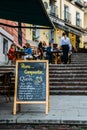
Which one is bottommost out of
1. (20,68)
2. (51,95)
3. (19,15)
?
(51,95)

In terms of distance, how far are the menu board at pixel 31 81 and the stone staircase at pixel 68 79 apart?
5369 mm

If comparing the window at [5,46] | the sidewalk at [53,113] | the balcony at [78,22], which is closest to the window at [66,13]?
the balcony at [78,22]

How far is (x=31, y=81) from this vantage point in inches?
535

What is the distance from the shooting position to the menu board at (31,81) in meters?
13.4

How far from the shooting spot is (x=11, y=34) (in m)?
31.1

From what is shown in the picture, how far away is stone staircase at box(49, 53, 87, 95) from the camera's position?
1923 centimetres

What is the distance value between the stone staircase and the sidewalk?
8.02ft

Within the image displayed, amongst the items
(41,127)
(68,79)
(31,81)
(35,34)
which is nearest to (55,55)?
(68,79)

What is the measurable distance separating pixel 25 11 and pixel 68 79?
6.66 m

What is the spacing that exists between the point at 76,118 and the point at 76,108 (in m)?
2.04

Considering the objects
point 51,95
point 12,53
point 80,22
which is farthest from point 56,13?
point 51,95

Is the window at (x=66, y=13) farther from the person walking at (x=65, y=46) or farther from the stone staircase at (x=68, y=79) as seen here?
the stone staircase at (x=68, y=79)

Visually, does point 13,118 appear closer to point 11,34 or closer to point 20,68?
point 20,68

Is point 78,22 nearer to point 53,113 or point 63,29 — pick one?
point 63,29
